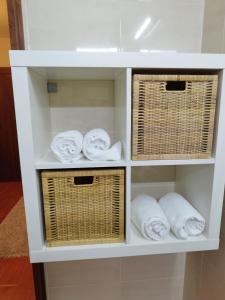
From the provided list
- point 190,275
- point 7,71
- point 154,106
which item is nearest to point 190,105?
point 154,106

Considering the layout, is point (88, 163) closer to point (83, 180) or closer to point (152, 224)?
point (83, 180)

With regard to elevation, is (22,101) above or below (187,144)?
above

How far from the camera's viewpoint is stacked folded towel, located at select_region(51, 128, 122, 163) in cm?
72

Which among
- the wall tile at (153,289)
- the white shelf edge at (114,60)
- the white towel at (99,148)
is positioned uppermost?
the white shelf edge at (114,60)

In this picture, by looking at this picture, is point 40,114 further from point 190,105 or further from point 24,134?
point 190,105

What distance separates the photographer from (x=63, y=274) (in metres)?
1.14

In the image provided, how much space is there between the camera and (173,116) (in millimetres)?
735

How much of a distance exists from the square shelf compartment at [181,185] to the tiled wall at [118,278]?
1.29ft

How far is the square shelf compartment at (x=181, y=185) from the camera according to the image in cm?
81

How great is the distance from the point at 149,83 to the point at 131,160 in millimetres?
254

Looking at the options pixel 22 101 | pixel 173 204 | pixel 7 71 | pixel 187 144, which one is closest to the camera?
pixel 22 101

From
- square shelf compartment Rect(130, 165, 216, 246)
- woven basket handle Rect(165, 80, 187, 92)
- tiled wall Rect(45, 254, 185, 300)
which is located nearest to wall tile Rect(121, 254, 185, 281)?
tiled wall Rect(45, 254, 185, 300)

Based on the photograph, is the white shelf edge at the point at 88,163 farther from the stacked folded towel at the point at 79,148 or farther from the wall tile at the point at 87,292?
the wall tile at the point at 87,292

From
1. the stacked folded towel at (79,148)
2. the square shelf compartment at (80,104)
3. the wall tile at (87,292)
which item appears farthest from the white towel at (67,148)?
the wall tile at (87,292)
